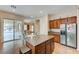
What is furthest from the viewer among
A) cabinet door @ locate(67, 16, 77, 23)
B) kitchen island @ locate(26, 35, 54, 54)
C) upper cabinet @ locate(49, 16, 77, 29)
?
upper cabinet @ locate(49, 16, 77, 29)

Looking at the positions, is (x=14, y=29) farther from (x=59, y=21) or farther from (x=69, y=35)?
(x=69, y=35)

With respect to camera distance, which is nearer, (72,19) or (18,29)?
(72,19)

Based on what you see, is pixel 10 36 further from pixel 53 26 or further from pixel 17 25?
pixel 53 26

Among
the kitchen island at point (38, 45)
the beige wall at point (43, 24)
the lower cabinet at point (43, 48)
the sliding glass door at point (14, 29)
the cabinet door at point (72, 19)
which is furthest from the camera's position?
the sliding glass door at point (14, 29)

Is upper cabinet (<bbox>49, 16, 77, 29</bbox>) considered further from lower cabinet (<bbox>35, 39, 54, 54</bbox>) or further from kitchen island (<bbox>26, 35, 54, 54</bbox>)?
kitchen island (<bbox>26, 35, 54, 54</bbox>)

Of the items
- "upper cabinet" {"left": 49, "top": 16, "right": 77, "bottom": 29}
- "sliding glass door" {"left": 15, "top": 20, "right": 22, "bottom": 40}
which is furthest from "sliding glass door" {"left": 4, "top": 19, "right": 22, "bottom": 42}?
"upper cabinet" {"left": 49, "top": 16, "right": 77, "bottom": 29}

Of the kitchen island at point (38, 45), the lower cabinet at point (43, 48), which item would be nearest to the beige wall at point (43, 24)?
the lower cabinet at point (43, 48)

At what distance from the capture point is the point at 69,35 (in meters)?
5.89

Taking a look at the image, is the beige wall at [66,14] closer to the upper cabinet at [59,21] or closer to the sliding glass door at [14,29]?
the upper cabinet at [59,21]

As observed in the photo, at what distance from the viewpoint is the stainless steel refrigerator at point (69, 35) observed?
5.52 metres

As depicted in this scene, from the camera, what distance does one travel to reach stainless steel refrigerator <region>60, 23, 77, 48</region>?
18.1 feet

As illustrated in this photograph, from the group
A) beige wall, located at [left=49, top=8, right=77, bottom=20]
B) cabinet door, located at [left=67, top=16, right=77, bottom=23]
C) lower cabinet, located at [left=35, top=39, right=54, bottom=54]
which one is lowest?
lower cabinet, located at [left=35, top=39, right=54, bottom=54]

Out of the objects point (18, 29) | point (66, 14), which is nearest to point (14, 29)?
point (18, 29)
